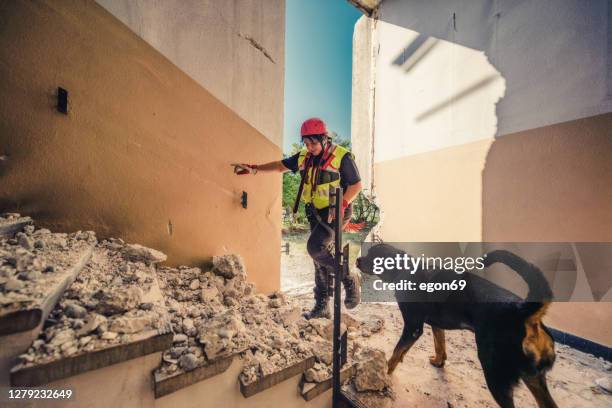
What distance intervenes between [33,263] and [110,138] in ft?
3.46

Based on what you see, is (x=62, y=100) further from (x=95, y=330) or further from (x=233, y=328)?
→ (x=233, y=328)

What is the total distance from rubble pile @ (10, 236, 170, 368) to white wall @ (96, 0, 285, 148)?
1821 mm

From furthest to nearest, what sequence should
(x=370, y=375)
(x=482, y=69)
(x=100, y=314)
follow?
(x=482, y=69) < (x=370, y=375) < (x=100, y=314)

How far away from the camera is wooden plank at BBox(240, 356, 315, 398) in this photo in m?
1.25

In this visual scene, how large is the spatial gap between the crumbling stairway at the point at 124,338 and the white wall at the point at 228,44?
167 centimetres

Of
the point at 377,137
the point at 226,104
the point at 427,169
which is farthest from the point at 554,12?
the point at 226,104

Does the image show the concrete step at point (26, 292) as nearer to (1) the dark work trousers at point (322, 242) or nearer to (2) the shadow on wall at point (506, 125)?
(1) the dark work trousers at point (322, 242)

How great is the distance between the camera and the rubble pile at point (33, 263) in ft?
2.76

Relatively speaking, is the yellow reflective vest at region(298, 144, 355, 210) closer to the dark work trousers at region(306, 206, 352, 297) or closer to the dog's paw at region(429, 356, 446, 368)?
the dark work trousers at region(306, 206, 352, 297)

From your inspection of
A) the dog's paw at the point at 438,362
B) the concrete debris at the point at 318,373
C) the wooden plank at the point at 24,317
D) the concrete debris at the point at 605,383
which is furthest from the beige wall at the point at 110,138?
the concrete debris at the point at 605,383

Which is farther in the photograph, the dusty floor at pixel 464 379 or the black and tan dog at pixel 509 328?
the dusty floor at pixel 464 379

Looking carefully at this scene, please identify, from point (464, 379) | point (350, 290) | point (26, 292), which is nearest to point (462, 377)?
point (464, 379)

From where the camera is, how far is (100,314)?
1072mm

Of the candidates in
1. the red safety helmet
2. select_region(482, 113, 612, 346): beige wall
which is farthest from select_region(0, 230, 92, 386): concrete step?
select_region(482, 113, 612, 346): beige wall
